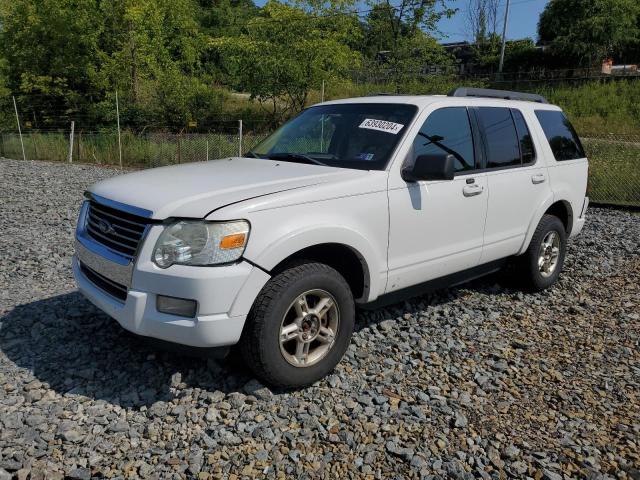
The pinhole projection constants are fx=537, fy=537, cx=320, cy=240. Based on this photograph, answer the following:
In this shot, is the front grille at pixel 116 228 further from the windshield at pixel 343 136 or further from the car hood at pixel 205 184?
the windshield at pixel 343 136

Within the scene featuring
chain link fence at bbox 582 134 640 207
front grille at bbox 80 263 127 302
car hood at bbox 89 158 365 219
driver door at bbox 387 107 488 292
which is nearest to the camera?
car hood at bbox 89 158 365 219

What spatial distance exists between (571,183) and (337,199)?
325 centimetres

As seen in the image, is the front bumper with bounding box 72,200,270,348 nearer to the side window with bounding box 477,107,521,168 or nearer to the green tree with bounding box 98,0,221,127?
the side window with bounding box 477,107,521,168

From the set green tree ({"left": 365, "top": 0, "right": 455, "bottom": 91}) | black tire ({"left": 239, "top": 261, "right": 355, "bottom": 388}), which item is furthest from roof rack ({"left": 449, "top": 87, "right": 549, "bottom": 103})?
green tree ({"left": 365, "top": 0, "right": 455, "bottom": 91})

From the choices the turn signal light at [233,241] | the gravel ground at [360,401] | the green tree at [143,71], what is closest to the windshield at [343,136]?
the turn signal light at [233,241]

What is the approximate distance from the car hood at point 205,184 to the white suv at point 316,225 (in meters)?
0.01

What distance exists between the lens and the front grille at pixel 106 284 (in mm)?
3182

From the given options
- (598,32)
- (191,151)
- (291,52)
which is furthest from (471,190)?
(598,32)

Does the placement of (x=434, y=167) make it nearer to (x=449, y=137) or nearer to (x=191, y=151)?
(x=449, y=137)

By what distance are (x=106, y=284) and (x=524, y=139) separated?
3808 mm

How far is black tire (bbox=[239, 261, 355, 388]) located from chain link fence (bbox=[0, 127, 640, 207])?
27.3ft

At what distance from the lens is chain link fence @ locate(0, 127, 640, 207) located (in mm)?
10758

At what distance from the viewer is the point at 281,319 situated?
3109 mm

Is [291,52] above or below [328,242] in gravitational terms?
above
